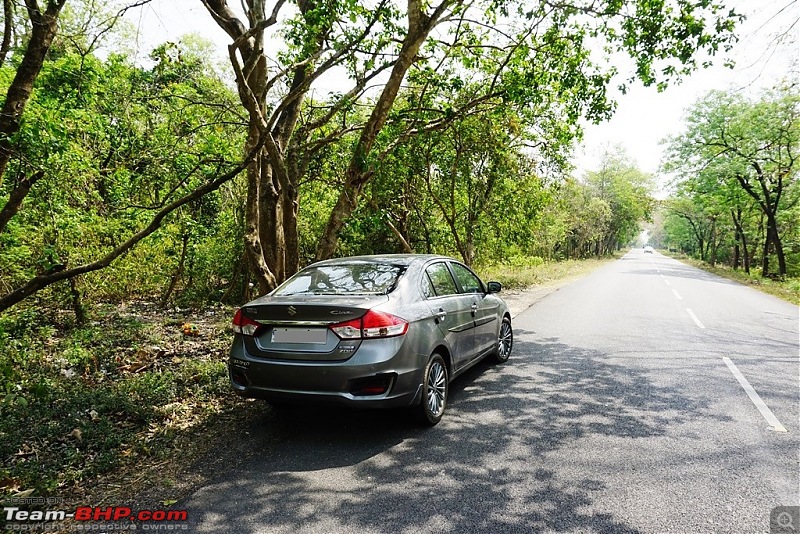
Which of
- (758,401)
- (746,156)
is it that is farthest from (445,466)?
(746,156)

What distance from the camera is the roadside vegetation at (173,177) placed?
4.01 metres

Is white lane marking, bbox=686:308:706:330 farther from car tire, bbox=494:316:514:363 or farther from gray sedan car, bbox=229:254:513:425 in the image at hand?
gray sedan car, bbox=229:254:513:425

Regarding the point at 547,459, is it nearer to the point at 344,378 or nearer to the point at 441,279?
the point at 344,378

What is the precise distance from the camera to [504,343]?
6848 millimetres

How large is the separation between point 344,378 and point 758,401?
4559 millimetres

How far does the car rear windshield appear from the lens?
4348 mm

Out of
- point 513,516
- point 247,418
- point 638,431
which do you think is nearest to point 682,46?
point 638,431

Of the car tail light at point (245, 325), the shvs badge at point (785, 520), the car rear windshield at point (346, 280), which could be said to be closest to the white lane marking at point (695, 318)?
the shvs badge at point (785, 520)

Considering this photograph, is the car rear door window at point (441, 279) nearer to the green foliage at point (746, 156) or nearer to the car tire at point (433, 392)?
the car tire at point (433, 392)

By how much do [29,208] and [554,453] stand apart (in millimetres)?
7371

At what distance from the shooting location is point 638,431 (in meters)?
4.23

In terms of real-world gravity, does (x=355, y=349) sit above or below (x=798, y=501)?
above

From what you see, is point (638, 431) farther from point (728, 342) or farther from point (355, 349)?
point (728, 342)

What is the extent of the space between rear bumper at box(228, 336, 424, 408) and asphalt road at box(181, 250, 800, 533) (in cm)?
44
